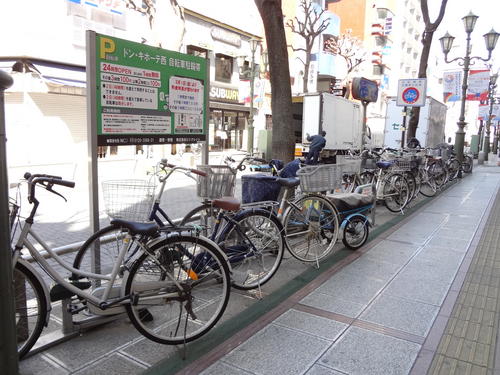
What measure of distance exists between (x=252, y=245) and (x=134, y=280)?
50.3 inches

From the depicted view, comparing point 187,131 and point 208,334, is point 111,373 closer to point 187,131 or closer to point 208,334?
point 208,334

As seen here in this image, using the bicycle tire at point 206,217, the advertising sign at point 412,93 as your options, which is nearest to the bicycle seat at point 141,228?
the bicycle tire at point 206,217

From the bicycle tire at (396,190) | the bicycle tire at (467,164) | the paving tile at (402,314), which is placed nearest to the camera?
the paving tile at (402,314)

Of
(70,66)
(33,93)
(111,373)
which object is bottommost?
(111,373)

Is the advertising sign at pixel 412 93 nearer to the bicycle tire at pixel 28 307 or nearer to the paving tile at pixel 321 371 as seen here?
the paving tile at pixel 321 371

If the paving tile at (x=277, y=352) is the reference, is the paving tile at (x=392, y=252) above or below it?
above

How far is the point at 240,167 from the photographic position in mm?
4543

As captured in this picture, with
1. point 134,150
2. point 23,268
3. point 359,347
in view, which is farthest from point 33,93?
point 359,347

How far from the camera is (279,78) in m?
5.94

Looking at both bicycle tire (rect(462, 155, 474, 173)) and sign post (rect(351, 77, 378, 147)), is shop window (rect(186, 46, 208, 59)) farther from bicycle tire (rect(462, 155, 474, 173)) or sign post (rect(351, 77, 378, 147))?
bicycle tire (rect(462, 155, 474, 173))

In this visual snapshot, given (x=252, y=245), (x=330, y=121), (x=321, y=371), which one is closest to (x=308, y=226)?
(x=252, y=245)

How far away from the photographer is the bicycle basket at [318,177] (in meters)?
4.46

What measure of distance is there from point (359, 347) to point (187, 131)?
7.94 ft

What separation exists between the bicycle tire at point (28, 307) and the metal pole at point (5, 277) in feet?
1.93
